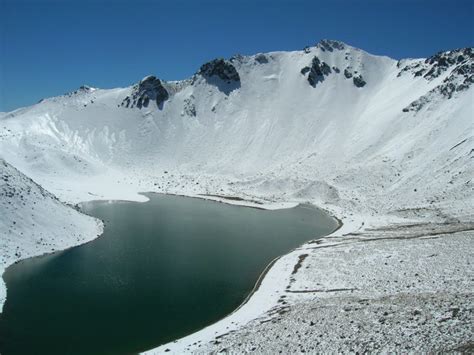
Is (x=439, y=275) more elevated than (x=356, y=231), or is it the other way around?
(x=356, y=231)

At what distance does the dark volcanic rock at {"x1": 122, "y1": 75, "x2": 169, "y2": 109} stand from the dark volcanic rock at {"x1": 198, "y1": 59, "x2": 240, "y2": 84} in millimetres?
17066

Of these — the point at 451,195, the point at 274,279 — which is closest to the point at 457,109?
the point at 451,195

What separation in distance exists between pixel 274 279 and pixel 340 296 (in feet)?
25.9

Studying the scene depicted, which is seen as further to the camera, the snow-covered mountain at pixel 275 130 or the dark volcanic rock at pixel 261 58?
the dark volcanic rock at pixel 261 58

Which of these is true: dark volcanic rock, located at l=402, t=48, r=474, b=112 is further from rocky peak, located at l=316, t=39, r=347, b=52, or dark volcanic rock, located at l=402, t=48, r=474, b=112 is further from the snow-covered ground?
rocky peak, located at l=316, t=39, r=347, b=52

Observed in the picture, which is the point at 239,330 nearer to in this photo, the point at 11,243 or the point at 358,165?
the point at 11,243

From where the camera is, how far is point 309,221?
2820 inches

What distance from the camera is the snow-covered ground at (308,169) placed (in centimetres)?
2977

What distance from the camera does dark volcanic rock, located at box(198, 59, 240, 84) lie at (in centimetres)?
16338

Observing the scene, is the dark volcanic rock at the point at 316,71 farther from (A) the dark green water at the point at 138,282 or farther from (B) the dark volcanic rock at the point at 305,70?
(A) the dark green water at the point at 138,282

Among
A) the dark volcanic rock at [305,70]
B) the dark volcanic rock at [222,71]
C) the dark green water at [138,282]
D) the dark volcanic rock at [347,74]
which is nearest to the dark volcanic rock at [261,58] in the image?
the dark volcanic rock at [222,71]

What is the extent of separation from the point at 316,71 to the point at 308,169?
6292cm

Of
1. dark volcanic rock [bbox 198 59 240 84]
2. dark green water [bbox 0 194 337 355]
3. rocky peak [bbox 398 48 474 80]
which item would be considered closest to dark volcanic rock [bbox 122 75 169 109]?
dark volcanic rock [bbox 198 59 240 84]

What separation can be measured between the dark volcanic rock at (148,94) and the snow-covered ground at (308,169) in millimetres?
539
